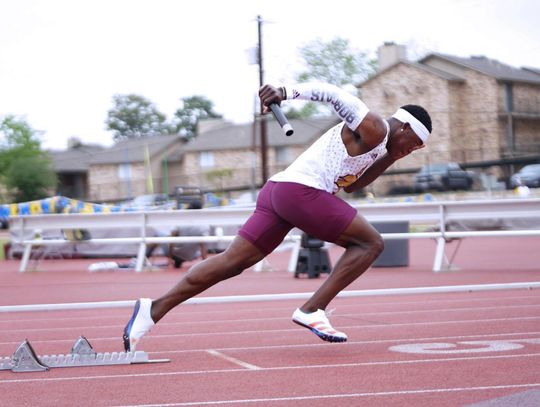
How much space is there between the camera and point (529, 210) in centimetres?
1441

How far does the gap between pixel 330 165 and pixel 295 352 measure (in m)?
1.35

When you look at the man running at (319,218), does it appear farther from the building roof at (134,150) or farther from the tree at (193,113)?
the tree at (193,113)

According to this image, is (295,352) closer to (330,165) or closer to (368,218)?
(330,165)

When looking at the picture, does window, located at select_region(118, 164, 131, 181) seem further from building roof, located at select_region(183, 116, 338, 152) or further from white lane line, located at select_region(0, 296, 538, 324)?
white lane line, located at select_region(0, 296, 538, 324)

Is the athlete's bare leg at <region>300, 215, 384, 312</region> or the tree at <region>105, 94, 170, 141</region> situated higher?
the tree at <region>105, 94, 170, 141</region>

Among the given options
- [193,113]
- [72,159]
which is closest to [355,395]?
[72,159]

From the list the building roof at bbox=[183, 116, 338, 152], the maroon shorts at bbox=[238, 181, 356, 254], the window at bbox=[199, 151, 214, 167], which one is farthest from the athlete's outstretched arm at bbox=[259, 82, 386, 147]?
the window at bbox=[199, 151, 214, 167]

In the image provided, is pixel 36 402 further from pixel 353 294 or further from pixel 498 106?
pixel 498 106

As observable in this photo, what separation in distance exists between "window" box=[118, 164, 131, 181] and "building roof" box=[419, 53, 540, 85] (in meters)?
29.7

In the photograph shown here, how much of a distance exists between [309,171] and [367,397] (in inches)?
72.4

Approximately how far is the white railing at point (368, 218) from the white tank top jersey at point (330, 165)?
285 inches

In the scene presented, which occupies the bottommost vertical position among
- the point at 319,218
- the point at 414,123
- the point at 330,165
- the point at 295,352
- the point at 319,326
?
the point at 295,352

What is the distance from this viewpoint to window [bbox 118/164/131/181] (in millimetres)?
87700

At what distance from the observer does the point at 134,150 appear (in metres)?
90.8
